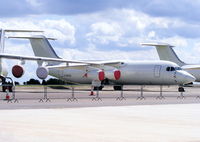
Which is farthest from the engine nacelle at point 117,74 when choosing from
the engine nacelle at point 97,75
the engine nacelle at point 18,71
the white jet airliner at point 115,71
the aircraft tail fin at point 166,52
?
the aircraft tail fin at point 166,52

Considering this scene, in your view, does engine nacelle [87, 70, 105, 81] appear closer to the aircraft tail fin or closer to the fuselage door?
the fuselage door

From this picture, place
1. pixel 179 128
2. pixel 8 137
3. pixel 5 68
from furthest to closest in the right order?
pixel 5 68, pixel 179 128, pixel 8 137

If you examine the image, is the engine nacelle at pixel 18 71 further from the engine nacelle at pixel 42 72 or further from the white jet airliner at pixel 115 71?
the white jet airliner at pixel 115 71

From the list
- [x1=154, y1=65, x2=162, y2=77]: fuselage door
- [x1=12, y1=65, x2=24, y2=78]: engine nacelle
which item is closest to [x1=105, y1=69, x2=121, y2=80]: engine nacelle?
[x1=154, y1=65, x2=162, y2=77]: fuselage door

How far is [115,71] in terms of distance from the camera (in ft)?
169

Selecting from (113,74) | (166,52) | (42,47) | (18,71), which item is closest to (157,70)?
(113,74)

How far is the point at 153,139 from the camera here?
37.8ft

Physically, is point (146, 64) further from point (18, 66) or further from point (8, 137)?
point (8, 137)

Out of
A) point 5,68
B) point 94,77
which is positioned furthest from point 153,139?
point 94,77

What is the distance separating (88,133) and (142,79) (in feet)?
135

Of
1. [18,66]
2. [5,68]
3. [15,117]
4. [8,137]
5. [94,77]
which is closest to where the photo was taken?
[8,137]

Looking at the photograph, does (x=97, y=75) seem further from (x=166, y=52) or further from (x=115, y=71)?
(x=166, y=52)

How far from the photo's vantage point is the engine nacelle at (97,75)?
4894 cm

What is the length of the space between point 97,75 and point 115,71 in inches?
84.8
